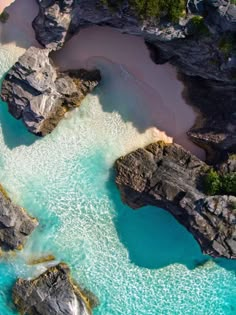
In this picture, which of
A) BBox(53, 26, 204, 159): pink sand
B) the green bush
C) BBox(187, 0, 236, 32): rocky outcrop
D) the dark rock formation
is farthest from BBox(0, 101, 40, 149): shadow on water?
BBox(187, 0, 236, 32): rocky outcrop

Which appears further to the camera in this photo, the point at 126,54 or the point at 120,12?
the point at 126,54

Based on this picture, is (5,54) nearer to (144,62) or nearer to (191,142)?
(144,62)

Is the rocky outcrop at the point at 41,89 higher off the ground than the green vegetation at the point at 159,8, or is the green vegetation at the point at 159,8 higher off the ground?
the green vegetation at the point at 159,8

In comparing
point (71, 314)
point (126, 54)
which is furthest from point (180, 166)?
point (71, 314)

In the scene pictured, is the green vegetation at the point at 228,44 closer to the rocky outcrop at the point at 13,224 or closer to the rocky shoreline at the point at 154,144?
the rocky shoreline at the point at 154,144

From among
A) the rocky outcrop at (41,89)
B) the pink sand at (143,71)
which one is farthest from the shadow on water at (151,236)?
the rocky outcrop at (41,89)

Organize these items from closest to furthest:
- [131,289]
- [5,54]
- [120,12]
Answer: [120,12] → [5,54] → [131,289]

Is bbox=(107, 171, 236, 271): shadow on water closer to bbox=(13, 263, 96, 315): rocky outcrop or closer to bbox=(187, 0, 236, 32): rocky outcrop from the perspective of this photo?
bbox=(13, 263, 96, 315): rocky outcrop
